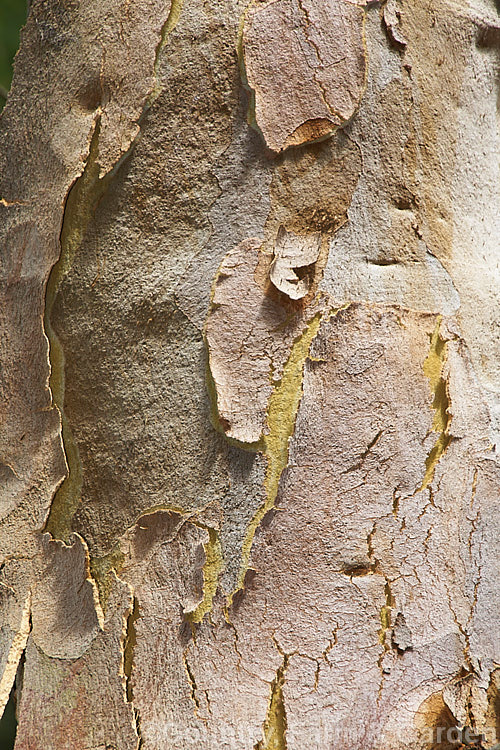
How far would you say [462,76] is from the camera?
695 millimetres

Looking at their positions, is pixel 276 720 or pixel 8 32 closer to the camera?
pixel 276 720

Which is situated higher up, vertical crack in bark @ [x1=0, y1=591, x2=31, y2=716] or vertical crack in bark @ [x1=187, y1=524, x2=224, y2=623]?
vertical crack in bark @ [x1=187, y1=524, x2=224, y2=623]

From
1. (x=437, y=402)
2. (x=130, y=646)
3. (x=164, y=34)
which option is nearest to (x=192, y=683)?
(x=130, y=646)

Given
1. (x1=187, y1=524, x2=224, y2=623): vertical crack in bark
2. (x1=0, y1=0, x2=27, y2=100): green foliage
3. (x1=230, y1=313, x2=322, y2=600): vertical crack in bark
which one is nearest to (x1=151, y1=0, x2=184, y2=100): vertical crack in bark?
(x1=230, y1=313, x2=322, y2=600): vertical crack in bark

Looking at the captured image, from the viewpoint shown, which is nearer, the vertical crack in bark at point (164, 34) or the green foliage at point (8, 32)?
the vertical crack in bark at point (164, 34)

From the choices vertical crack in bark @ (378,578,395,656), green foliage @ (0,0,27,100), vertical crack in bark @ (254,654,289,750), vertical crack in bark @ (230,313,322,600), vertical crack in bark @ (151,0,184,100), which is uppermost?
green foliage @ (0,0,27,100)

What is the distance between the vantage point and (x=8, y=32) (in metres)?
1.68

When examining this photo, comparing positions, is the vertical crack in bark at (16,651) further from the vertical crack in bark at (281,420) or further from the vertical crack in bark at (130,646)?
the vertical crack in bark at (281,420)

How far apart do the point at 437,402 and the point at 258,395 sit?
0.16m

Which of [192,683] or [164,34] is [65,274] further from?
[192,683]

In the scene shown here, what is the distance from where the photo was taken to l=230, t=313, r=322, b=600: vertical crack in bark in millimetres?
599

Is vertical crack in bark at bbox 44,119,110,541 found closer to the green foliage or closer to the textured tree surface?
the textured tree surface

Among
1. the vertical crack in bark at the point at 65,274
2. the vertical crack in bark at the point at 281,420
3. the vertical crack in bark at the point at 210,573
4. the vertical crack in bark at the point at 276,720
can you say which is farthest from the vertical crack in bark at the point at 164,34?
the vertical crack in bark at the point at 276,720

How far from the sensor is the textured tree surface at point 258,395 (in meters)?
0.59
